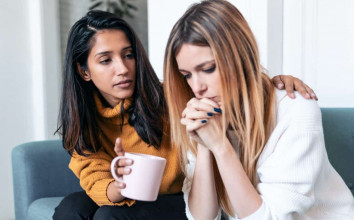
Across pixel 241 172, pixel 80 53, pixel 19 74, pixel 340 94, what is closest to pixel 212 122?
pixel 241 172

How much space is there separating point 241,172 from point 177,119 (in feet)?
0.77

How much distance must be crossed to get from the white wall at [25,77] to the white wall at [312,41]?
1445 mm

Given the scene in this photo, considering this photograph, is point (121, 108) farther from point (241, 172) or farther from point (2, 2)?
point (2, 2)

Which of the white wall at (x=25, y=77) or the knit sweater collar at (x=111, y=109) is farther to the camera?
the white wall at (x=25, y=77)

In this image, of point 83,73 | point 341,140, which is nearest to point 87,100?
point 83,73

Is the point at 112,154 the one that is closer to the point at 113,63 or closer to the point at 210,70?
the point at 113,63

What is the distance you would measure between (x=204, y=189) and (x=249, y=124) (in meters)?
0.23

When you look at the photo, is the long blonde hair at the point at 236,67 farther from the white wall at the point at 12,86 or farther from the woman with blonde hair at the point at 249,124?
Result: the white wall at the point at 12,86

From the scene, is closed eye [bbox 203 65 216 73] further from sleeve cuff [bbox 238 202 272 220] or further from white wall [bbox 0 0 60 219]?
white wall [bbox 0 0 60 219]

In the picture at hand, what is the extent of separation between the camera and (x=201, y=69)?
966 millimetres

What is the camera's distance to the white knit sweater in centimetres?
92

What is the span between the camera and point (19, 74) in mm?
2701

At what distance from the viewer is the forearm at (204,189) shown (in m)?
1.08

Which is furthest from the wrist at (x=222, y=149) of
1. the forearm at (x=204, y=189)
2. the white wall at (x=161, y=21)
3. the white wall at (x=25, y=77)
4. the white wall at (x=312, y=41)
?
the white wall at (x=25, y=77)
